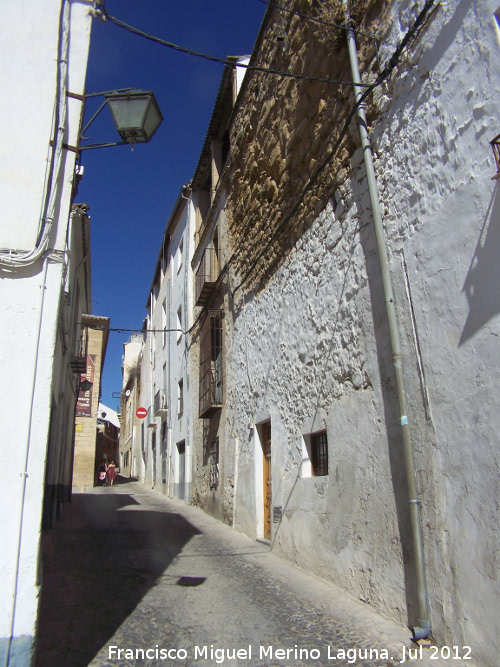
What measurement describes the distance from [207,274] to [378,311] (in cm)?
810

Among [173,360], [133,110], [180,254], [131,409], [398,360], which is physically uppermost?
[180,254]

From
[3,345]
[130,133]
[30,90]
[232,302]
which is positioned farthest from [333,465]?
[232,302]

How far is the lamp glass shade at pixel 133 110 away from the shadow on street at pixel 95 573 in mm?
4278

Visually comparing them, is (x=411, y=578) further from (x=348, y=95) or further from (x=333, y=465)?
(x=348, y=95)

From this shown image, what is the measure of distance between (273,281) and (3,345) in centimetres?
485

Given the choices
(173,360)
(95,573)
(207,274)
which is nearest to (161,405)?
(173,360)

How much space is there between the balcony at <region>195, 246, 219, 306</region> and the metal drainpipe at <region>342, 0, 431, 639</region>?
22.8 feet

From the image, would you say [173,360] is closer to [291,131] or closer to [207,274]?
[207,274]

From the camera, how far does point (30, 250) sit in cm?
387

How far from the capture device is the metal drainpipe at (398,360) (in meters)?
3.81

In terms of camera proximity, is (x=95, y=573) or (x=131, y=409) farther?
(x=131, y=409)

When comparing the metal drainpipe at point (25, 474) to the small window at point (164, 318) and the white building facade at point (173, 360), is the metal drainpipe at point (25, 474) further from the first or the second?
the small window at point (164, 318)

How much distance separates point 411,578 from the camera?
13.4ft

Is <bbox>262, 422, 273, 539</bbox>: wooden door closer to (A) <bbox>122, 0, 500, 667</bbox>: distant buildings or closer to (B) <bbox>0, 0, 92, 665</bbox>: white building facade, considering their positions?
(A) <bbox>122, 0, 500, 667</bbox>: distant buildings
